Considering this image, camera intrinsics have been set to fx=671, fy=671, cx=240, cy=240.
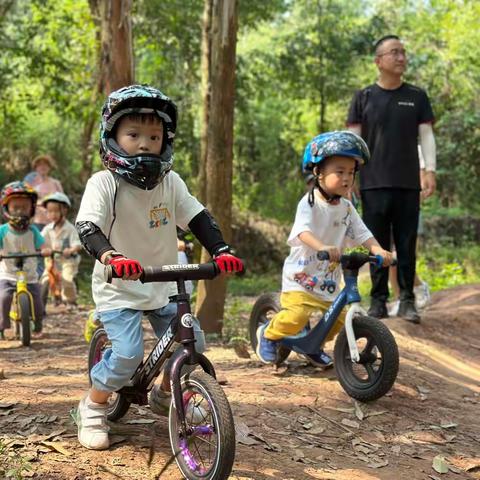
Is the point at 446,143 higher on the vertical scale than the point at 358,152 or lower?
higher

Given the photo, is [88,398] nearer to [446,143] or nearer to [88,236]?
[88,236]

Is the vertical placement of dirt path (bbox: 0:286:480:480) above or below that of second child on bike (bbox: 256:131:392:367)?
below

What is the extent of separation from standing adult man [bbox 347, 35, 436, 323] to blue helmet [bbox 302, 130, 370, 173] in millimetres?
1773

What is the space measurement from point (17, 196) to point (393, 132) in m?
4.26

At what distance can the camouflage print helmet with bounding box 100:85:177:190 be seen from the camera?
363cm

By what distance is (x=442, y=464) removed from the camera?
4.25 metres

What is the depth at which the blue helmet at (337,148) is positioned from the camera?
5211 millimetres

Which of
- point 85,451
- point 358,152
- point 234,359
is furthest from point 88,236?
point 234,359

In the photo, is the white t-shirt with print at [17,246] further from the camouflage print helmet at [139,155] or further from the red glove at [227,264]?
the red glove at [227,264]

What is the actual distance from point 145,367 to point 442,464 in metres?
2.00

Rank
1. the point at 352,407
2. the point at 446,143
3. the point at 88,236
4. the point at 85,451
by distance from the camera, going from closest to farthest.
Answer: the point at 88,236, the point at 85,451, the point at 352,407, the point at 446,143

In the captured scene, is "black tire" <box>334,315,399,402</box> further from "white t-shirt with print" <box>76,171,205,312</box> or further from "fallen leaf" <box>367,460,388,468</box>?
"white t-shirt with print" <box>76,171,205,312</box>

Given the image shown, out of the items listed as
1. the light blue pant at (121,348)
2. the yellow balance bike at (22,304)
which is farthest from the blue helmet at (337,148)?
the yellow balance bike at (22,304)

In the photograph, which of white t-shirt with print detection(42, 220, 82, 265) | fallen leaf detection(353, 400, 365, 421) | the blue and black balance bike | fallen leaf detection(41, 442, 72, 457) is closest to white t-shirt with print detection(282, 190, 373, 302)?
the blue and black balance bike
